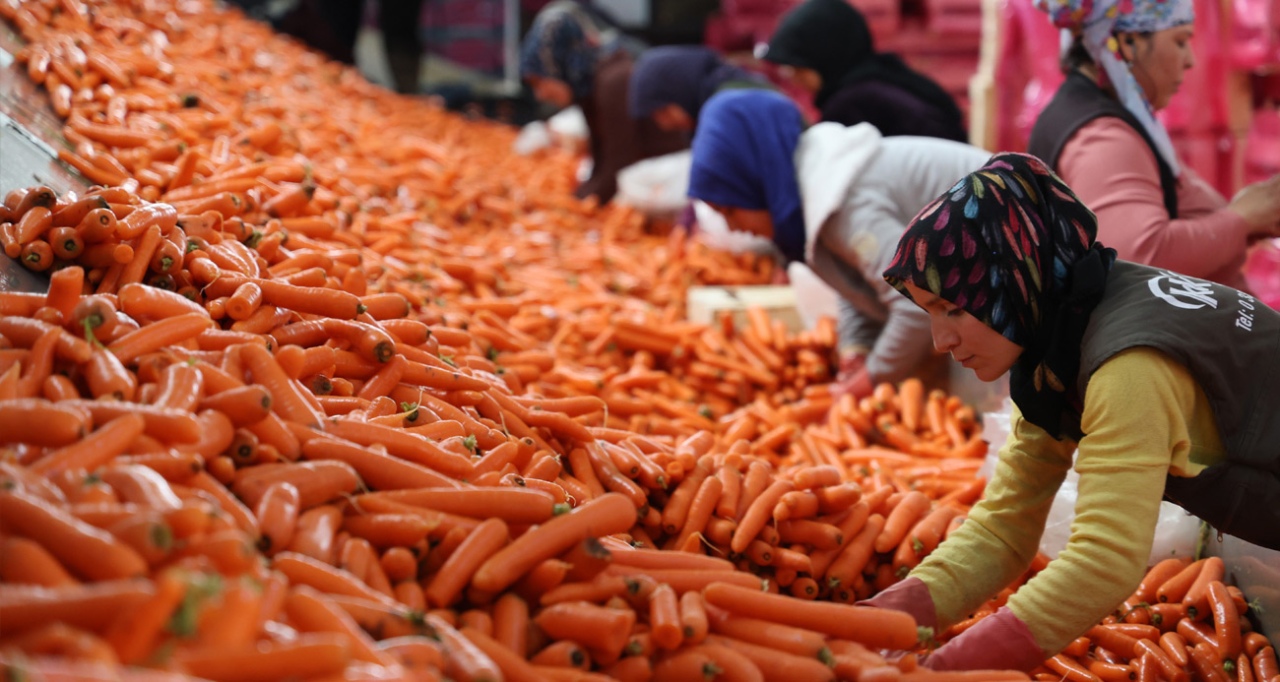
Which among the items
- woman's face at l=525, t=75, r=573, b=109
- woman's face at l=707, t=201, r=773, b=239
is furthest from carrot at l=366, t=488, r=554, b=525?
woman's face at l=525, t=75, r=573, b=109

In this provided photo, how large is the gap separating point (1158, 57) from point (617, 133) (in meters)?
4.91

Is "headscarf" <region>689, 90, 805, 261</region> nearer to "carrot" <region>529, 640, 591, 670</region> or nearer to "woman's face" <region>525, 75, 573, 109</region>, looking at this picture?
"carrot" <region>529, 640, 591, 670</region>

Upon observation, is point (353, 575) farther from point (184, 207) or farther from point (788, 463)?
point (788, 463)

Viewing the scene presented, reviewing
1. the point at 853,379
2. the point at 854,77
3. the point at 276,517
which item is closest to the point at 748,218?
the point at 853,379

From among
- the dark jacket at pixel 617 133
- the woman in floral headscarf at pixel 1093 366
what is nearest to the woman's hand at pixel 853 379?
the woman in floral headscarf at pixel 1093 366

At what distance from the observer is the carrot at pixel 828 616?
6.06 feet

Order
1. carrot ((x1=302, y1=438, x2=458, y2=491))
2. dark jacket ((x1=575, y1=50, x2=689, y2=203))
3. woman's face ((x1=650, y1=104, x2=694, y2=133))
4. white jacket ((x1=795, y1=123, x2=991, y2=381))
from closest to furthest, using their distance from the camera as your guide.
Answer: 1. carrot ((x1=302, y1=438, x2=458, y2=491))
2. white jacket ((x1=795, y1=123, x2=991, y2=381))
3. woman's face ((x1=650, y1=104, x2=694, y2=133))
4. dark jacket ((x1=575, y1=50, x2=689, y2=203))

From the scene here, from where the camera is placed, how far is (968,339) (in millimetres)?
1917

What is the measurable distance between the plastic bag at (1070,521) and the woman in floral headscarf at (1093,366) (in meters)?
0.59

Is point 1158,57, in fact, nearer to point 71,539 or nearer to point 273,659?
point 273,659

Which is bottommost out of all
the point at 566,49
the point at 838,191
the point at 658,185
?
the point at 658,185

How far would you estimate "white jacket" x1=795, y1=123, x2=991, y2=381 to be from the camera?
12.0 ft

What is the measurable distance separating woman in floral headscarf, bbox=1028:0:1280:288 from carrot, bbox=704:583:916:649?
1.57m

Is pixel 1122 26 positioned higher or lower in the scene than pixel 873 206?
higher
